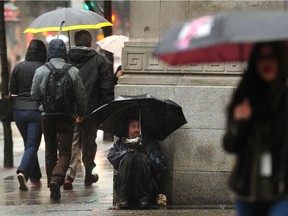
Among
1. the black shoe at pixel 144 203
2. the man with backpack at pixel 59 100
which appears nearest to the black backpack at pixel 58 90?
the man with backpack at pixel 59 100

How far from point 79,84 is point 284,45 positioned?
558 centimetres

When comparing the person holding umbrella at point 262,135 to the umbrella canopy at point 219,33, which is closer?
the umbrella canopy at point 219,33

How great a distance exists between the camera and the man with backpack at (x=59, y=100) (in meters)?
10.6

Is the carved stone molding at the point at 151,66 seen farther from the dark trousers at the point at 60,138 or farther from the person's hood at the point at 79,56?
the person's hood at the point at 79,56

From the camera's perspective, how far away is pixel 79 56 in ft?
39.1

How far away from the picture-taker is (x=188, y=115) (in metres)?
9.63

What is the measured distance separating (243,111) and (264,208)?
582 mm

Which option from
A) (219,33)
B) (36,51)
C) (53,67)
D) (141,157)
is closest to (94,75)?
(36,51)

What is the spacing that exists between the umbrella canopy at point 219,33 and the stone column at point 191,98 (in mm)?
3919

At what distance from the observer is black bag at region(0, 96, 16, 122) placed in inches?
482

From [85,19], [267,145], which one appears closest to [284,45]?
[267,145]

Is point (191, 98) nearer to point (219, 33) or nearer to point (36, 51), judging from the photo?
point (36, 51)

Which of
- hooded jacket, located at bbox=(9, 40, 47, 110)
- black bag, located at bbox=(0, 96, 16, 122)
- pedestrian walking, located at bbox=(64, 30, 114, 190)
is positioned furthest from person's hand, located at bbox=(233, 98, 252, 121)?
black bag, located at bbox=(0, 96, 16, 122)

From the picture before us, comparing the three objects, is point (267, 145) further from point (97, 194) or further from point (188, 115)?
point (97, 194)
